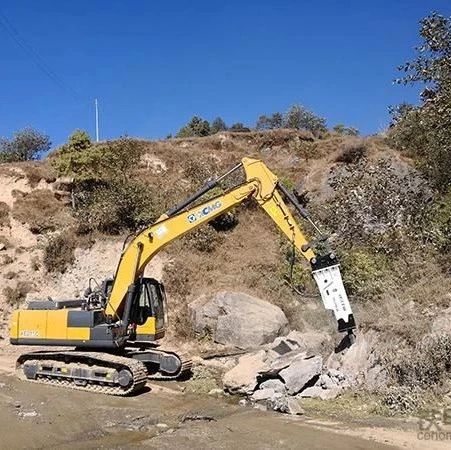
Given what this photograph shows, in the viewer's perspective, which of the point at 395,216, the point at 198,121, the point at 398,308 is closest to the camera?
the point at 398,308

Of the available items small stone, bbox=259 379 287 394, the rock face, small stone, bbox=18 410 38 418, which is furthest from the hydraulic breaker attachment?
small stone, bbox=18 410 38 418

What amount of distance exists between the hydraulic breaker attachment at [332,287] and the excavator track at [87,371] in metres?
4.06

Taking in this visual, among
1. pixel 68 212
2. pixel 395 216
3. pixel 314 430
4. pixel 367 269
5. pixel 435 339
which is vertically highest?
pixel 68 212

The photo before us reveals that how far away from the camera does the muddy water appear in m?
8.59

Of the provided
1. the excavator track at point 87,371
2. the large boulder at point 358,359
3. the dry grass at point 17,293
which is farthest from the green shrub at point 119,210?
the large boulder at point 358,359

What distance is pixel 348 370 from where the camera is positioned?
11.4 metres

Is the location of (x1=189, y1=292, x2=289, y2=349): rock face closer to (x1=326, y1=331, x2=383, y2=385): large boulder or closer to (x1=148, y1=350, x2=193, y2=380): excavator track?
(x1=148, y1=350, x2=193, y2=380): excavator track

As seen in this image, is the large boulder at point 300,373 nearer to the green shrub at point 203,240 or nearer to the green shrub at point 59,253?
the green shrub at point 203,240

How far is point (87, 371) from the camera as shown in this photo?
12391mm

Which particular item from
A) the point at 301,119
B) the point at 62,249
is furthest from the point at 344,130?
the point at 62,249

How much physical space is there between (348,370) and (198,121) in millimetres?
38396

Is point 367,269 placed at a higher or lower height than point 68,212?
lower

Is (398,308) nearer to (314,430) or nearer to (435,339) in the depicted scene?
(435,339)

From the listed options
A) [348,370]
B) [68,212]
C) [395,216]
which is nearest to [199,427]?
[348,370]
